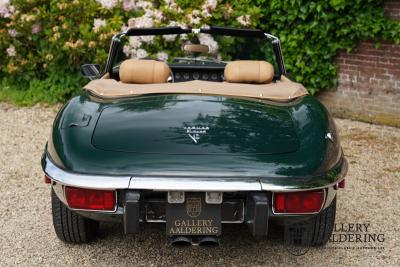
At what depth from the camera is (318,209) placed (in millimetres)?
2980

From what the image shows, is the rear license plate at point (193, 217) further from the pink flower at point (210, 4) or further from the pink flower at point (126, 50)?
the pink flower at point (210, 4)

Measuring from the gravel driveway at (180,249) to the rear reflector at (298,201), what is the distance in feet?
2.03

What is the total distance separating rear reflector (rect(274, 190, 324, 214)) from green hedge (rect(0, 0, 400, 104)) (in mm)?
4298

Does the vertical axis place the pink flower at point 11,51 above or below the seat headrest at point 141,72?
below

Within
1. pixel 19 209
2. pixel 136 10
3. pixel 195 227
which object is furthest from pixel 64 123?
pixel 136 10

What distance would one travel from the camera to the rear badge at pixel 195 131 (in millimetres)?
3059

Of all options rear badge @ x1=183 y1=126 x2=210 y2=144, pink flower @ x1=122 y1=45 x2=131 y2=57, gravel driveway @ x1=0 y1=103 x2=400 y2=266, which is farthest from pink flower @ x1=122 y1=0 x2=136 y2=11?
rear badge @ x1=183 y1=126 x2=210 y2=144

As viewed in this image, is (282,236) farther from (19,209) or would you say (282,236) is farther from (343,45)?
(343,45)

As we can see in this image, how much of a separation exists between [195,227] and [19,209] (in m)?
1.91

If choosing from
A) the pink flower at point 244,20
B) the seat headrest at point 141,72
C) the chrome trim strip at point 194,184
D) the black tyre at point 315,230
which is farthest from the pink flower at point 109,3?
the chrome trim strip at point 194,184

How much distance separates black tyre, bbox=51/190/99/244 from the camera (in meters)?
3.42

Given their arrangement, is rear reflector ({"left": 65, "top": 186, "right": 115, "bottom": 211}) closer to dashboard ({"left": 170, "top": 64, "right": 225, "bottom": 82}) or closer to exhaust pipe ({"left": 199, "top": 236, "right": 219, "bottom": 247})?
exhaust pipe ({"left": 199, "top": 236, "right": 219, "bottom": 247})

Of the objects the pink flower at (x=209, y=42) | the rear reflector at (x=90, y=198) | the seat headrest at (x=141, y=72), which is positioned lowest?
the pink flower at (x=209, y=42)

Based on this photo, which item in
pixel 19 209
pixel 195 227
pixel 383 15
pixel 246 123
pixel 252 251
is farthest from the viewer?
pixel 383 15
